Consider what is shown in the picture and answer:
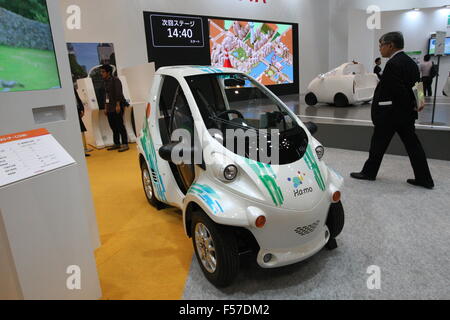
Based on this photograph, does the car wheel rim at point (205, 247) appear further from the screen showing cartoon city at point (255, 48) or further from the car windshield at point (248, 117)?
the screen showing cartoon city at point (255, 48)

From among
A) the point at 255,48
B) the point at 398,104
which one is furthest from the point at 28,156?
the point at 255,48

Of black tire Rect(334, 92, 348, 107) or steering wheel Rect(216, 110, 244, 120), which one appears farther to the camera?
black tire Rect(334, 92, 348, 107)

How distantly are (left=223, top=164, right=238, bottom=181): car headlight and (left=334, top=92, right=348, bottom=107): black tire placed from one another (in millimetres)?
6446

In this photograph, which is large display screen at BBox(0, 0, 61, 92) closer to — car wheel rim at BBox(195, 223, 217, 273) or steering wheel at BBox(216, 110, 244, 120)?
steering wheel at BBox(216, 110, 244, 120)

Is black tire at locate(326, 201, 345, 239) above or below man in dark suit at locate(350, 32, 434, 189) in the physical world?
below

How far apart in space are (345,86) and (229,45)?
372 cm

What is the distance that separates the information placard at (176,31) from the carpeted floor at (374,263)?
6.45 meters

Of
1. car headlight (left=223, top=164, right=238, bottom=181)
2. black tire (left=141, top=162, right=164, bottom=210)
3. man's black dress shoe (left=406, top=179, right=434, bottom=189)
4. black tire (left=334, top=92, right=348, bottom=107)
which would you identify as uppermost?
car headlight (left=223, top=164, right=238, bottom=181)

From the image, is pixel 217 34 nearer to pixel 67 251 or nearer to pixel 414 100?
pixel 414 100

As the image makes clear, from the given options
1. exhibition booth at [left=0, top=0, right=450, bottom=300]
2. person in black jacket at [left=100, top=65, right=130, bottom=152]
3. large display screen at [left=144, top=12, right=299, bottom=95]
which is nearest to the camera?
exhibition booth at [left=0, top=0, right=450, bottom=300]

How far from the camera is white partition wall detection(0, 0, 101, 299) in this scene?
1.47 metres

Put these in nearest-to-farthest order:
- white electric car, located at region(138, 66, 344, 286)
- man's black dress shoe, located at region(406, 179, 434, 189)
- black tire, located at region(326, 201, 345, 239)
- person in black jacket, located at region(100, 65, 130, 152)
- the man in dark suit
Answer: white electric car, located at region(138, 66, 344, 286) → black tire, located at region(326, 201, 345, 239) → the man in dark suit → man's black dress shoe, located at region(406, 179, 434, 189) → person in black jacket, located at region(100, 65, 130, 152)

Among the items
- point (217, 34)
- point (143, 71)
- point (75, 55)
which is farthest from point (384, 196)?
point (217, 34)

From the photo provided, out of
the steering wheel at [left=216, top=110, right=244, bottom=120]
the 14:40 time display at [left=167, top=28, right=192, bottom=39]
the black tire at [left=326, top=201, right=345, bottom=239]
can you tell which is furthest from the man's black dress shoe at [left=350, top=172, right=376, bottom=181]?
the 14:40 time display at [left=167, top=28, right=192, bottom=39]
